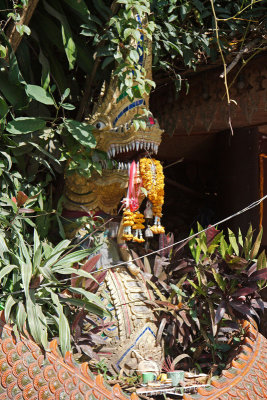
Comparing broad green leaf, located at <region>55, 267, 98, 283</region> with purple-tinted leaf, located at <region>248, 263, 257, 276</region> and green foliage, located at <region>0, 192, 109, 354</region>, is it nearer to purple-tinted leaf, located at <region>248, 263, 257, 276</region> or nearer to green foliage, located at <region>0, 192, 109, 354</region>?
green foliage, located at <region>0, 192, 109, 354</region>

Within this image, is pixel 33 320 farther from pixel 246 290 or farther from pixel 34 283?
pixel 246 290

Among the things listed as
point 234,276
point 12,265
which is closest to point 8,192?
point 12,265

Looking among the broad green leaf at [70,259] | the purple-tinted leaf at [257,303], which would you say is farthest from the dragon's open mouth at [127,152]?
the purple-tinted leaf at [257,303]


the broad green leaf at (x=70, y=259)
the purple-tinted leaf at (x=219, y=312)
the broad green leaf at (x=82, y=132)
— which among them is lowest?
the purple-tinted leaf at (x=219, y=312)

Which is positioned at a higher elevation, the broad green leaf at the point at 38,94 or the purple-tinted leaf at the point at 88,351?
the broad green leaf at the point at 38,94

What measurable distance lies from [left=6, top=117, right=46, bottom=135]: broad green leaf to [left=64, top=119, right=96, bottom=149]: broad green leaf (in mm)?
177

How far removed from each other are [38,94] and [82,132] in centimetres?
34

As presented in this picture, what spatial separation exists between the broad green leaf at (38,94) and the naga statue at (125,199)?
1.15 ft

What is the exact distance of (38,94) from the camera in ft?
10.8

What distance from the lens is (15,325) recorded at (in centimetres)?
267

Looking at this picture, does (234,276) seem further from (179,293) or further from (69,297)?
(69,297)

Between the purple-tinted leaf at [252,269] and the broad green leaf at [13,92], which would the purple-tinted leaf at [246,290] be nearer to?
the purple-tinted leaf at [252,269]

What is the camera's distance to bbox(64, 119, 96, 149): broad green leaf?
134 inches

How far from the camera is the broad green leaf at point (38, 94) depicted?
10.7 feet
